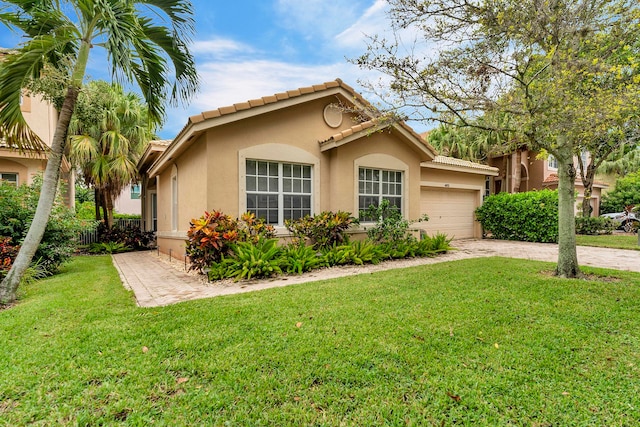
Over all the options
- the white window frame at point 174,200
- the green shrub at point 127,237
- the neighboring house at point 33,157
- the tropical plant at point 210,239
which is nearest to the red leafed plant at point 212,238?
the tropical plant at point 210,239

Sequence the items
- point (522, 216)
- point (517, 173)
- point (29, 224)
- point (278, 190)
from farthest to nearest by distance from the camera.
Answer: point (517, 173) → point (522, 216) → point (278, 190) → point (29, 224)

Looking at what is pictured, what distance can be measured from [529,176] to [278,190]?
2428 centimetres

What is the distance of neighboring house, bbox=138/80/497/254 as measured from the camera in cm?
849

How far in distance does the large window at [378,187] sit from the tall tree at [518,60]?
14.9ft

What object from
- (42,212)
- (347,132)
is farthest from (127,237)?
(347,132)

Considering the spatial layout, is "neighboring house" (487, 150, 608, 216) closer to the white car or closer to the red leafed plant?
the white car

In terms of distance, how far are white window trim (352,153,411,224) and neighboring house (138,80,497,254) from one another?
0.03m

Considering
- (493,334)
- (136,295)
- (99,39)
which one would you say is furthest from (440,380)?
(99,39)

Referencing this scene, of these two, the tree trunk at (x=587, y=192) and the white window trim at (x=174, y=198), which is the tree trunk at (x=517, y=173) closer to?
the tree trunk at (x=587, y=192)

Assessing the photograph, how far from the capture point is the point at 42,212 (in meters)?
5.96

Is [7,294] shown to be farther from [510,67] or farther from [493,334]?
[510,67]

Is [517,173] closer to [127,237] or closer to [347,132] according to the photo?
[347,132]

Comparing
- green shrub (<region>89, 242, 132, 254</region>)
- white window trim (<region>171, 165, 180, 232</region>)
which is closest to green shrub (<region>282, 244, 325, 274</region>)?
white window trim (<region>171, 165, 180, 232</region>)

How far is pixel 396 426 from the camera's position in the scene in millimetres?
2420
